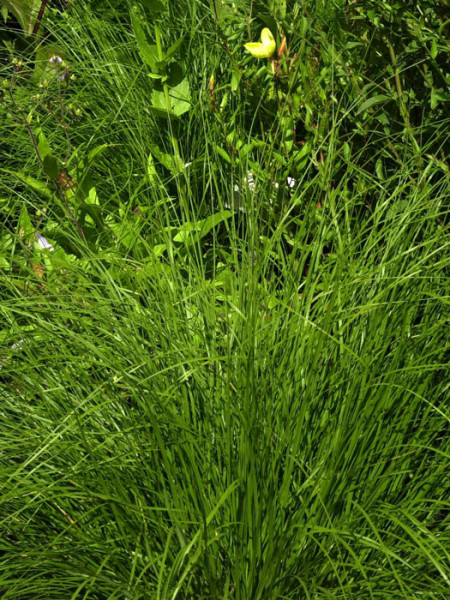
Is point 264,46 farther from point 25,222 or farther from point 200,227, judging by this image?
point 25,222

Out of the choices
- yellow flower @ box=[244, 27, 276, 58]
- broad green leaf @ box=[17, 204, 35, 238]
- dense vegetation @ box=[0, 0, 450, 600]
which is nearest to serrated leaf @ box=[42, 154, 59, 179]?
dense vegetation @ box=[0, 0, 450, 600]

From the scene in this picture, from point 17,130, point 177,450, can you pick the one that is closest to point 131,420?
point 177,450

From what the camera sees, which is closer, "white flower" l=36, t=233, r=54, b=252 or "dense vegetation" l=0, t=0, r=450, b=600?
"dense vegetation" l=0, t=0, r=450, b=600

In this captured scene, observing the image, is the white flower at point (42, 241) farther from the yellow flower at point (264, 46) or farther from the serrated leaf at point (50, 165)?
the yellow flower at point (264, 46)

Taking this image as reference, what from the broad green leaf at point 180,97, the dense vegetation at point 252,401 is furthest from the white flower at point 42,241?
the broad green leaf at point 180,97

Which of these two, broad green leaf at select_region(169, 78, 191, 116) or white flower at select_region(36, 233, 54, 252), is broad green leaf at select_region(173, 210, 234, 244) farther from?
broad green leaf at select_region(169, 78, 191, 116)

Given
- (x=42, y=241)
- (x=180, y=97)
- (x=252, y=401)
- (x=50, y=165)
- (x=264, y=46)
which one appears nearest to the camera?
(x=252, y=401)

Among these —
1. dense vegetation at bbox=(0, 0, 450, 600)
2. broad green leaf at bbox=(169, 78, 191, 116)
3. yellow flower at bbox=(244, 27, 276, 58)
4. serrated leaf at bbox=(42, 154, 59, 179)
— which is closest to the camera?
dense vegetation at bbox=(0, 0, 450, 600)

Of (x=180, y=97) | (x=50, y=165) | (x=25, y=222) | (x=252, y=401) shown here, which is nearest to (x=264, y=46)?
(x=180, y=97)

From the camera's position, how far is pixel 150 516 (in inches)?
61.0

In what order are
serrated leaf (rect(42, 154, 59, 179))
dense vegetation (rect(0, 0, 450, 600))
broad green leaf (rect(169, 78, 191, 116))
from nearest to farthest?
dense vegetation (rect(0, 0, 450, 600)) < serrated leaf (rect(42, 154, 59, 179)) < broad green leaf (rect(169, 78, 191, 116))

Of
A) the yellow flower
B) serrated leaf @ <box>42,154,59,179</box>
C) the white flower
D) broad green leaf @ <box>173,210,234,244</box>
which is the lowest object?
the white flower

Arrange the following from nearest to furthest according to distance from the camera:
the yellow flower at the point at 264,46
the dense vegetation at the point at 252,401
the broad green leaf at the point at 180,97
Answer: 1. the dense vegetation at the point at 252,401
2. the yellow flower at the point at 264,46
3. the broad green leaf at the point at 180,97

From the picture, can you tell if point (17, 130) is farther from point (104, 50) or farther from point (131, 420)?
point (131, 420)
